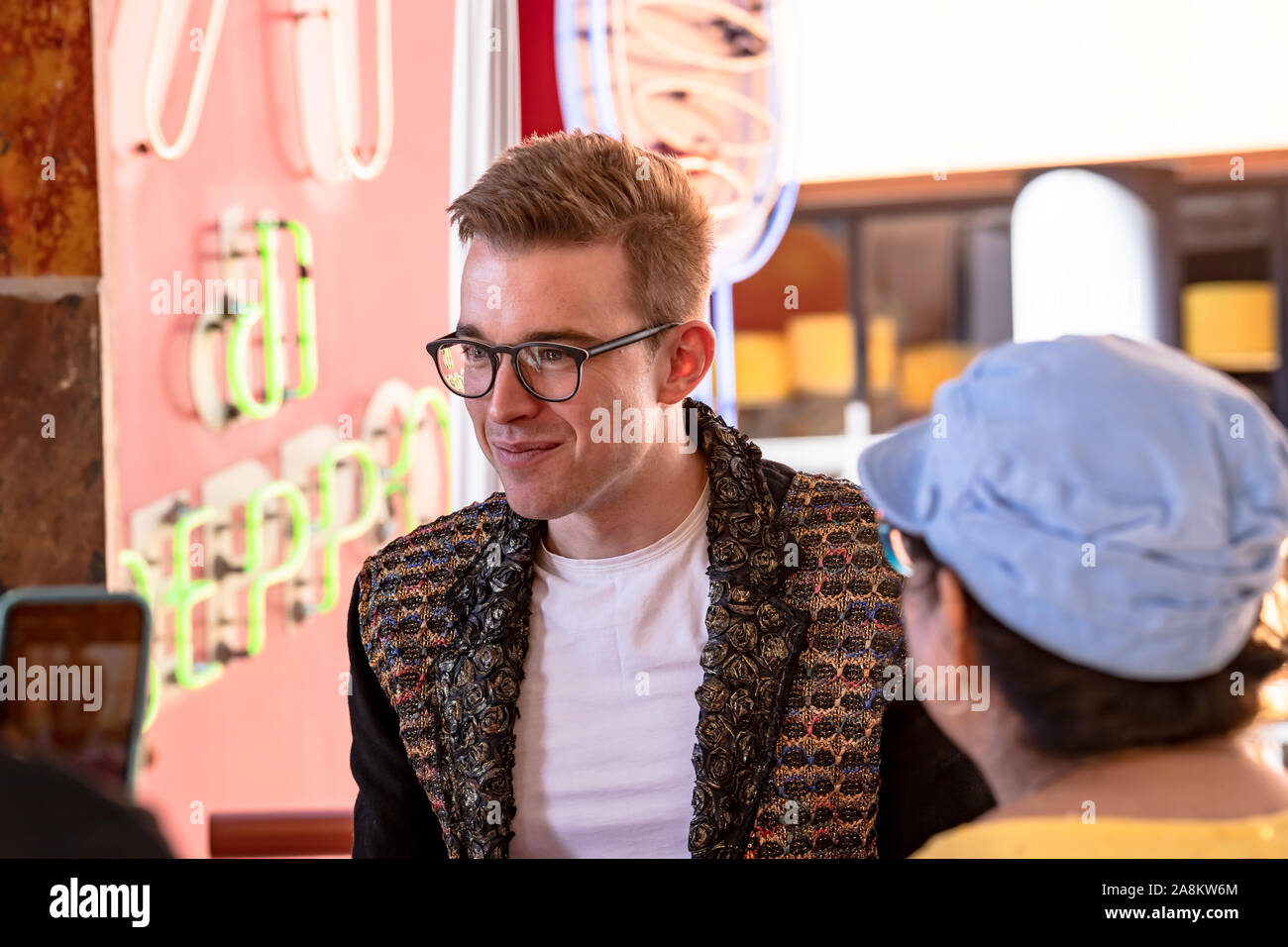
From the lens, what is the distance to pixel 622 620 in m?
1.44

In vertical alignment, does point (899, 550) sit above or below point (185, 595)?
above

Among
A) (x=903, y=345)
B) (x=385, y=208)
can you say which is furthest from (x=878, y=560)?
(x=903, y=345)

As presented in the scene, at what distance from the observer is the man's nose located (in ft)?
4.52

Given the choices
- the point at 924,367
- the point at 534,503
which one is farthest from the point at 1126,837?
the point at 924,367

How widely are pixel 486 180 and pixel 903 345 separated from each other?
236cm

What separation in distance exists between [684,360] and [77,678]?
0.96m

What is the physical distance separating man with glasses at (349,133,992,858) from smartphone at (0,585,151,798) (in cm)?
56

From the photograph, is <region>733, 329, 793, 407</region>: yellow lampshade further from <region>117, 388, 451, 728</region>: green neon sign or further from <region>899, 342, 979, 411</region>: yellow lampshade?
<region>117, 388, 451, 728</region>: green neon sign

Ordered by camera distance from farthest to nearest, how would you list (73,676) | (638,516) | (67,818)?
(73,676) < (638,516) < (67,818)

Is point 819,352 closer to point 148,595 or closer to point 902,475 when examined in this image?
point 148,595

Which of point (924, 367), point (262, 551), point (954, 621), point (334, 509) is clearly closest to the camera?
point (954, 621)

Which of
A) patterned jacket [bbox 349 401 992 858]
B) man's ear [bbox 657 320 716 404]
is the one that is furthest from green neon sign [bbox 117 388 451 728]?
man's ear [bbox 657 320 716 404]

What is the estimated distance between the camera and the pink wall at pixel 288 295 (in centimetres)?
231

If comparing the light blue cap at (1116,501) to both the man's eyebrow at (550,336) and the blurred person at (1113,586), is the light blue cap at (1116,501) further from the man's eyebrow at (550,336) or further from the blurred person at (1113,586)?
the man's eyebrow at (550,336)
